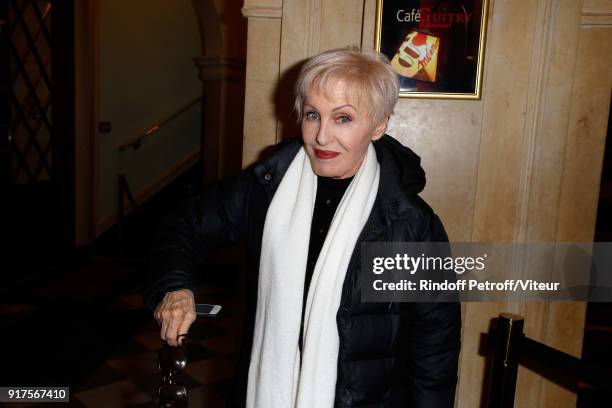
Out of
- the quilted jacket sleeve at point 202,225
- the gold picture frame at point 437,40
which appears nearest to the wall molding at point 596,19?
the gold picture frame at point 437,40

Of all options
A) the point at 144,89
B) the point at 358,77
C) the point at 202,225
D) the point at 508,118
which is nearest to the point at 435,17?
the point at 508,118

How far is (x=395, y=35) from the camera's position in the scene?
1.92m

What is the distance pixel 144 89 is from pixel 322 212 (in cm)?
622

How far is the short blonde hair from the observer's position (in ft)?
4.57

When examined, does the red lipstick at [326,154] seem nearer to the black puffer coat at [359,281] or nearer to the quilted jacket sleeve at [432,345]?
the black puffer coat at [359,281]

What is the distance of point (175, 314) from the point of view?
125 cm

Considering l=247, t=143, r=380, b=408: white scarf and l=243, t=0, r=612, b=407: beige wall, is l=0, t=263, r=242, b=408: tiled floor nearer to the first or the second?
l=247, t=143, r=380, b=408: white scarf

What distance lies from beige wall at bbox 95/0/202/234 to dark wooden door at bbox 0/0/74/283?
0.58m

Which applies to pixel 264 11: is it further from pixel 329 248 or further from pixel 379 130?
pixel 329 248

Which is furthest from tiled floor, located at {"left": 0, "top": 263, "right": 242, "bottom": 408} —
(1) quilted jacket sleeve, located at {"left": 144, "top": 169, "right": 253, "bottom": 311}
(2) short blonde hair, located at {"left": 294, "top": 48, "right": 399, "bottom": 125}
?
(2) short blonde hair, located at {"left": 294, "top": 48, "right": 399, "bottom": 125}

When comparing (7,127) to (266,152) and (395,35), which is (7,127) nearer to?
(266,152)

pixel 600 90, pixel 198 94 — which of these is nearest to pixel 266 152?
pixel 600 90

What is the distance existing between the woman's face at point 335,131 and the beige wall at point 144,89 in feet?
17.9

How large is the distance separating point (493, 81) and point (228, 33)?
4540mm
